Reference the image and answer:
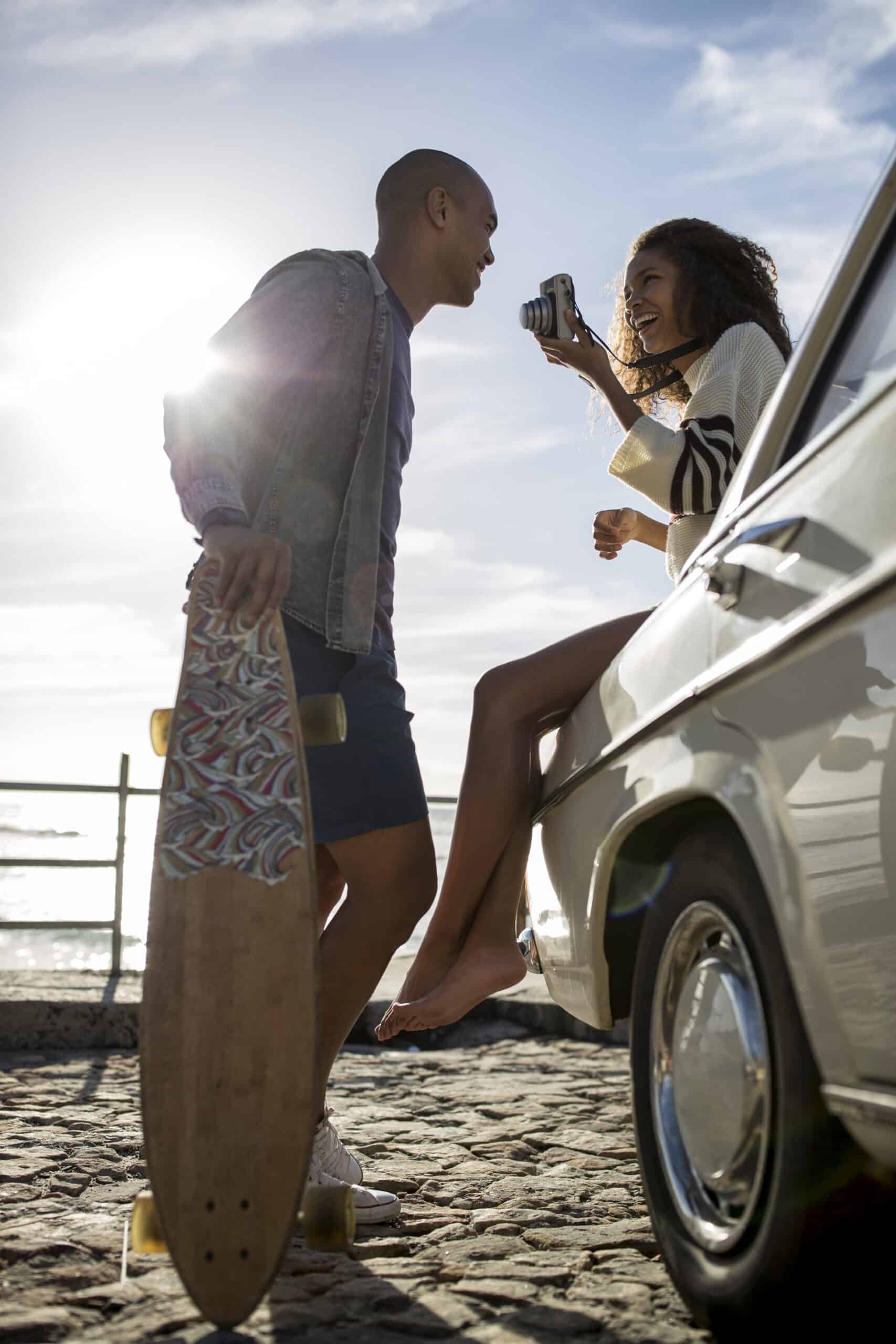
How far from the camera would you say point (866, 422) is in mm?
1376

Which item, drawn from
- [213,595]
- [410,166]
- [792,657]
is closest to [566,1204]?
[213,595]

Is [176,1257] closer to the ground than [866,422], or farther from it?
closer to the ground

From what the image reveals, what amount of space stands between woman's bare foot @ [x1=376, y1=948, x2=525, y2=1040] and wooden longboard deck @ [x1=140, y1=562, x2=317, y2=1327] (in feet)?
1.95

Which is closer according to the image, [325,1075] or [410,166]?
[325,1075]

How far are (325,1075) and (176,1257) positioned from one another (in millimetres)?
529

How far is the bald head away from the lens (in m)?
2.86

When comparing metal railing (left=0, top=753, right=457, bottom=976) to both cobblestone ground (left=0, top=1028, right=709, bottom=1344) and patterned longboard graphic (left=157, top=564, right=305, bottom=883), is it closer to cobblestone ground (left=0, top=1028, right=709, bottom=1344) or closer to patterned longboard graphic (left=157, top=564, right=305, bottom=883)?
cobblestone ground (left=0, top=1028, right=709, bottom=1344)

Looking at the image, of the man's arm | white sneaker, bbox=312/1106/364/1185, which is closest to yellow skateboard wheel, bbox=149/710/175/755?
the man's arm

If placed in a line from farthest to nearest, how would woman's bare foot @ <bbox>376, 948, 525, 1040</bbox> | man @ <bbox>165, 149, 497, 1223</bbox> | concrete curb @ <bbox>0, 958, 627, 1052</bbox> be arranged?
concrete curb @ <bbox>0, 958, 627, 1052</bbox> → woman's bare foot @ <bbox>376, 948, 525, 1040</bbox> → man @ <bbox>165, 149, 497, 1223</bbox>

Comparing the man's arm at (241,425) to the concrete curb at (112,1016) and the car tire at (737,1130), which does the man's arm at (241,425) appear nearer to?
the car tire at (737,1130)

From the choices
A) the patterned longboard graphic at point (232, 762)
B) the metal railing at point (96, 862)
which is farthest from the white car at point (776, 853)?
the metal railing at point (96, 862)

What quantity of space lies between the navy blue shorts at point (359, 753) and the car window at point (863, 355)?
1.05 metres

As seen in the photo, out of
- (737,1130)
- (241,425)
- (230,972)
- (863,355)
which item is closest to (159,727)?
(230,972)

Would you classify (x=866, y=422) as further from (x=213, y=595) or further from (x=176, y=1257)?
(x=176, y=1257)
